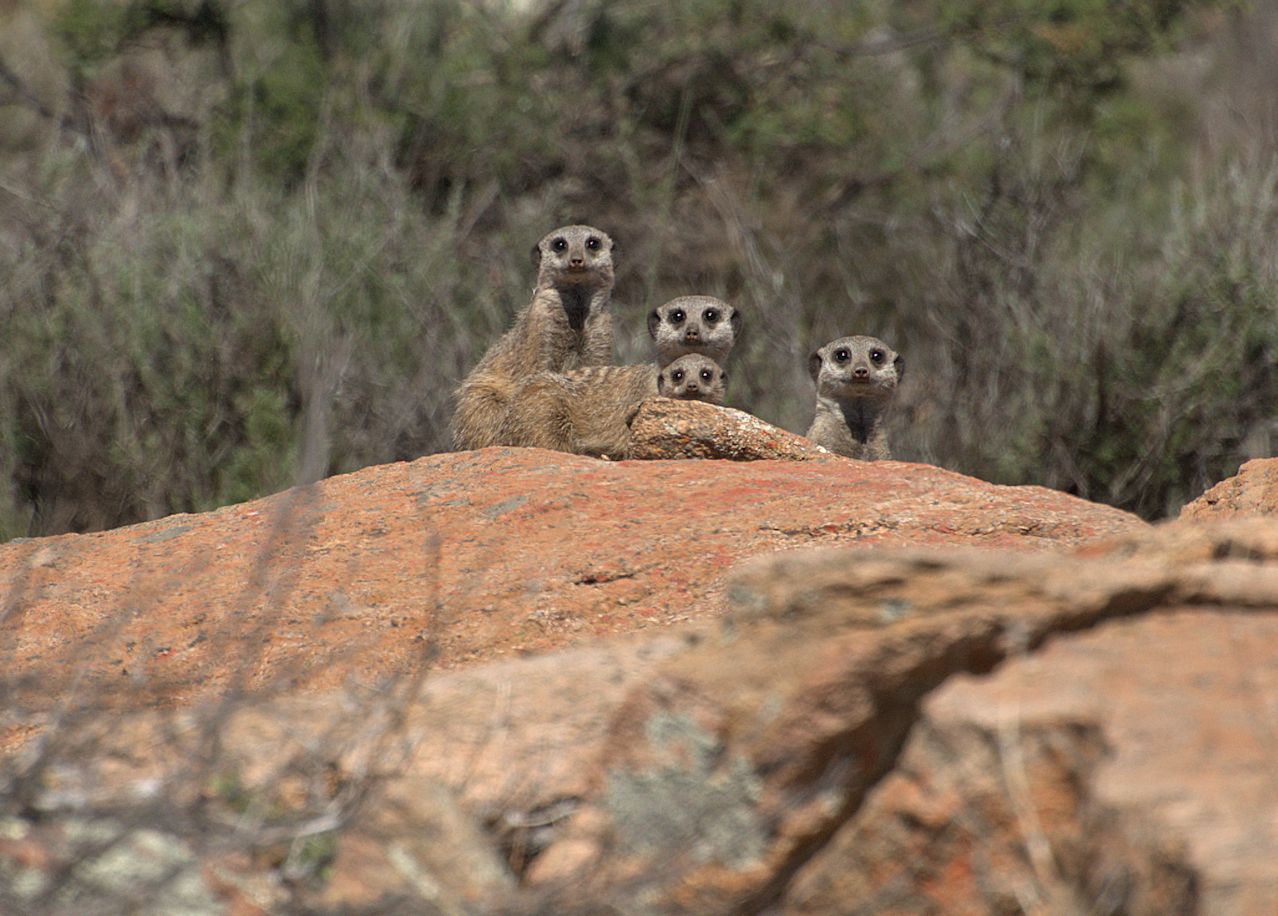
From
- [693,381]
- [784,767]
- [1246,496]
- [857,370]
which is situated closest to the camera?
[784,767]

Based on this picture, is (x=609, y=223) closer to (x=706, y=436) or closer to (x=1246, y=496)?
(x=706, y=436)

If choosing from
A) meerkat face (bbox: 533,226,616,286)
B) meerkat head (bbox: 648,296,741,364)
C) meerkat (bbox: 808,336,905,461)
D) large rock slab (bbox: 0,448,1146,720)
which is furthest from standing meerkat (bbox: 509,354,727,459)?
large rock slab (bbox: 0,448,1146,720)

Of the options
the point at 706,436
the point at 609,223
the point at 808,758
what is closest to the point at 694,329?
the point at 706,436

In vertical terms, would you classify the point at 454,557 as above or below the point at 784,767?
below

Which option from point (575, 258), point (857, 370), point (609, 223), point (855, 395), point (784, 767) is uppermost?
point (609, 223)

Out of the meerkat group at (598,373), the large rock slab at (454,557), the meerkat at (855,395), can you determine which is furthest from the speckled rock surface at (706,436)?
the meerkat at (855,395)

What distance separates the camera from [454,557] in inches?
167

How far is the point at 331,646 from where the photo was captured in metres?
3.79

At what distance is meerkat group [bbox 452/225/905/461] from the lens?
6.18 meters

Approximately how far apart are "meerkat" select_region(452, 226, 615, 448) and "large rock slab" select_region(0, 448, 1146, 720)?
181 cm

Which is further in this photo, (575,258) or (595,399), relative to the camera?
(575,258)

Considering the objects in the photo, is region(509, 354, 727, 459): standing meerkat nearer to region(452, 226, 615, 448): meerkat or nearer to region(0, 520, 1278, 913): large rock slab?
region(452, 226, 615, 448): meerkat

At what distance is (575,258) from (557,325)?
28 centimetres

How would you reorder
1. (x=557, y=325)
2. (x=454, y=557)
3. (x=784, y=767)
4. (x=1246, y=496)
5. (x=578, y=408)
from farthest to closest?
(x=557, y=325), (x=578, y=408), (x=1246, y=496), (x=454, y=557), (x=784, y=767)
